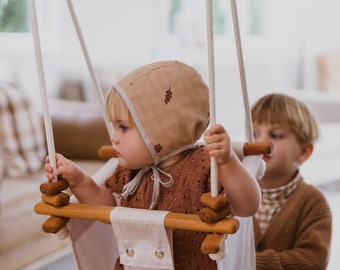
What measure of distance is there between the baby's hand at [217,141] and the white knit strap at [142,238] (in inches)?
6.9

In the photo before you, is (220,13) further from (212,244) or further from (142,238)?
(212,244)

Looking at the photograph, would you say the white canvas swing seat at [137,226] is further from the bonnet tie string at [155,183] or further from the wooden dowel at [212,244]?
the bonnet tie string at [155,183]

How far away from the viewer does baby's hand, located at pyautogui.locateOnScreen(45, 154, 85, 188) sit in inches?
50.5

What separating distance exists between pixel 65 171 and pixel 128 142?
15cm

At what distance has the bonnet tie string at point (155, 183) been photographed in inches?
51.6

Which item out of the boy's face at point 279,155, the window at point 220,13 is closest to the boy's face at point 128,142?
the boy's face at point 279,155

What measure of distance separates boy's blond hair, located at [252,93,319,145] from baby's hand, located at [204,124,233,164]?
87 cm

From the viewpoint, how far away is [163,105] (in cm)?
128

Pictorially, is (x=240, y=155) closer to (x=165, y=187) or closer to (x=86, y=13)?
(x=165, y=187)

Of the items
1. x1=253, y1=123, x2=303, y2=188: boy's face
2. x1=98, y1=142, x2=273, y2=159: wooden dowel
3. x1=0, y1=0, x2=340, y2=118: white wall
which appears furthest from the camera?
x1=0, y1=0, x2=340, y2=118: white wall

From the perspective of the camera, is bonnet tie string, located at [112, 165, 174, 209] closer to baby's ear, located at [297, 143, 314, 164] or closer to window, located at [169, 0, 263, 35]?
baby's ear, located at [297, 143, 314, 164]

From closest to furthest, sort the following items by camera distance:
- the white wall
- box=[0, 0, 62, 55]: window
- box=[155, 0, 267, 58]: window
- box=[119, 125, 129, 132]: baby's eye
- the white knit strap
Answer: the white knit strap
box=[119, 125, 129, 132]: baby's eye
box=[0, 0, 62, 55]: window
the white wall
box=[155, 0, 267, 58]: window

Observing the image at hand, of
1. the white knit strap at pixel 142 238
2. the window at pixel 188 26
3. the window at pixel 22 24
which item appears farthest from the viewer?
the window at pixel 188 26

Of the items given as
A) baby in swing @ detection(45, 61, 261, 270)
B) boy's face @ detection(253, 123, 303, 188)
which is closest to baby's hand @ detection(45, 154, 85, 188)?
baby in swing @ detection(45, 61, 261, 270)
